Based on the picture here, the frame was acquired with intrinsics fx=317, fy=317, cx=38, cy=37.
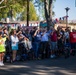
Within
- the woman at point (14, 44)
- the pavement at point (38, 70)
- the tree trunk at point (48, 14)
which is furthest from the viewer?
the tree trunk at point (48, 14)

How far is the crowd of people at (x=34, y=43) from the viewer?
17031 millimetres

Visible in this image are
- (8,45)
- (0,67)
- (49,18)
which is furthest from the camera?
(49,18)

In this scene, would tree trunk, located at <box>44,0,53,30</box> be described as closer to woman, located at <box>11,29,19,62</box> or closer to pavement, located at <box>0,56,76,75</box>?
woman, located at <box>11,29,19,62</box>

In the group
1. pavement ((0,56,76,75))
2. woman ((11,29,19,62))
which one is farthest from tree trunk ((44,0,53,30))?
pavement ((0,56,76,75))

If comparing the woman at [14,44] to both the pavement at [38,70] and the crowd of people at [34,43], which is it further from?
the pavement at [38,70]

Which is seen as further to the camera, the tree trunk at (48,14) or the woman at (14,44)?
the tree trunk at (48,14)

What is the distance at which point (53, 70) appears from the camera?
13.9 metres

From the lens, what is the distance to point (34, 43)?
18.5 meters

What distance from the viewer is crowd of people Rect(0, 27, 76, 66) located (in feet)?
55.9

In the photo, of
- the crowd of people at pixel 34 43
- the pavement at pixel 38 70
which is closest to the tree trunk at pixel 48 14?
the crowd of people at pixel 34 43

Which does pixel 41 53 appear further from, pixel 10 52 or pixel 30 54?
pixel 10 52

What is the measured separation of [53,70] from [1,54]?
329cm

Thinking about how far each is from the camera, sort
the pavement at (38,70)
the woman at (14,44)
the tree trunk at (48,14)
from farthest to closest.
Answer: the tree trunk at (48,14)
the woman at (14,44)
the pavement at (38,70)

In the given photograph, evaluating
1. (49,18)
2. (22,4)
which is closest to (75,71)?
(49,18)
